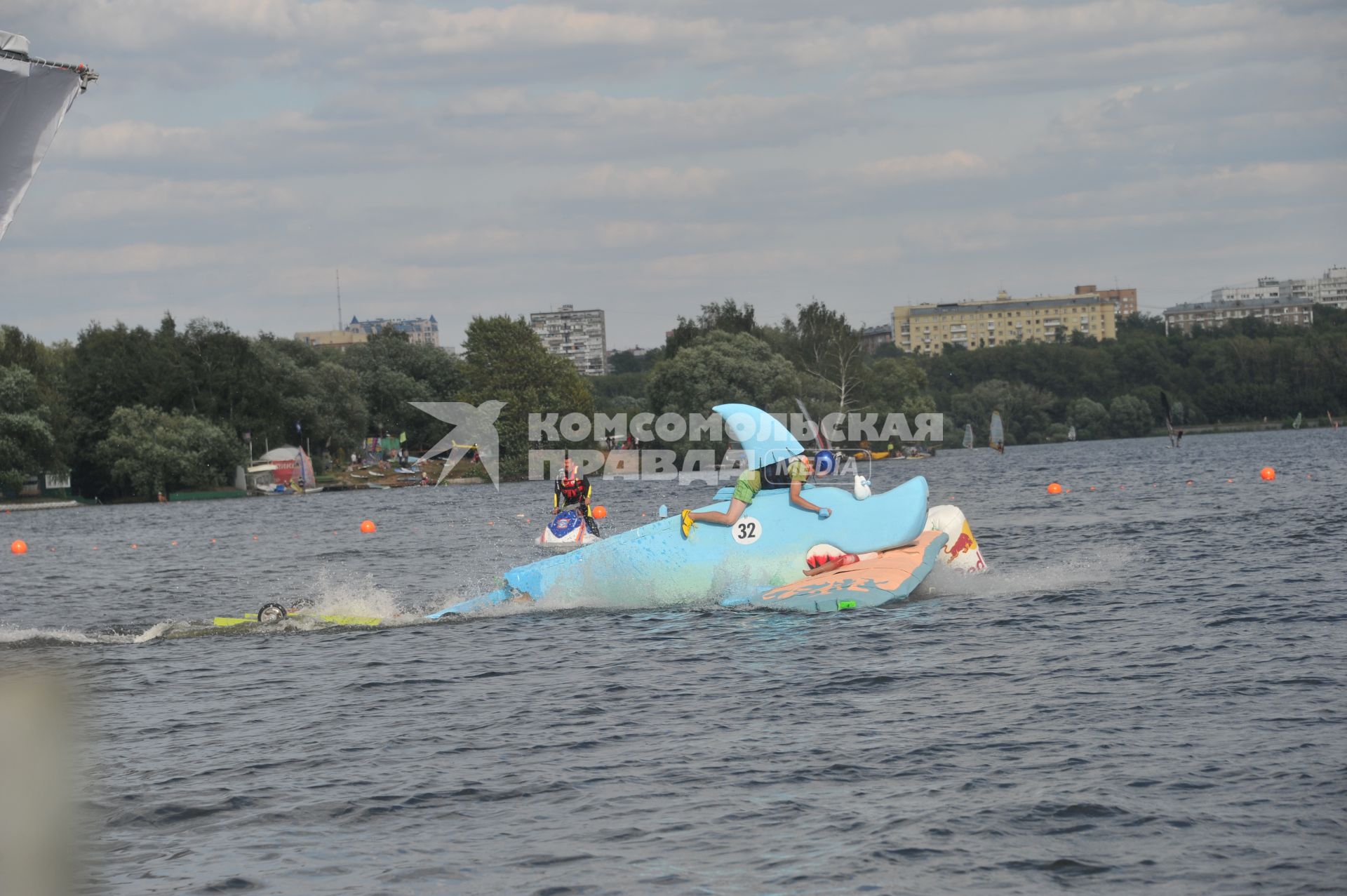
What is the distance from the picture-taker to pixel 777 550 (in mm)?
18375

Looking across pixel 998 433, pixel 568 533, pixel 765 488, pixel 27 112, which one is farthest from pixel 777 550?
pixel 998 433

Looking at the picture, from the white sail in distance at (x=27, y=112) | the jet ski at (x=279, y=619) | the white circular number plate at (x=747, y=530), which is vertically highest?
the white sail in distance at (x=27, y=112)

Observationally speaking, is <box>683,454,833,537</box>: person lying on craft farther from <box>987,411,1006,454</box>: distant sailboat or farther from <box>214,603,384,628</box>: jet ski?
<box>987,411,1006,454</box>: distant sailboat

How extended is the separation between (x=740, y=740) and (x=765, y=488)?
7297 millimetres

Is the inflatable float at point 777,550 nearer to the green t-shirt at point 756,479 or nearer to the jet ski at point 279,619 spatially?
the green t-shirt at point 756,479

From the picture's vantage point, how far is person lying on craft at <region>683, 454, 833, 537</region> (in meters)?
18.3

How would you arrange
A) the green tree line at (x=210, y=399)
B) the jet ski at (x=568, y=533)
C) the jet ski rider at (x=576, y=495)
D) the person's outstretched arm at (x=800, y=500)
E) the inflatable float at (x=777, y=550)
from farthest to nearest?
the green tree line at (x=210, y=399), the jet ski rider at (x=576, y=495), the jet ski at (x=568, y=533), the person's outstretched arm at (x=800, y=500), the inflatable float at (x=777, y=550)

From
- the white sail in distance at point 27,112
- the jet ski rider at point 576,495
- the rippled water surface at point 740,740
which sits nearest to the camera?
the white sail in distance at point 27,112

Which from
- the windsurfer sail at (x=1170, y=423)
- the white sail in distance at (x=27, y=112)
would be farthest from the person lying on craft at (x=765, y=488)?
the windsurfer sail at (x=1170, y=423)

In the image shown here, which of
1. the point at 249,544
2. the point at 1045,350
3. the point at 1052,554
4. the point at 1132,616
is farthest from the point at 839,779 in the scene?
the point at 1045,350

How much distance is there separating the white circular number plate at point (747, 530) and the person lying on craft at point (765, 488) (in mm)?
92

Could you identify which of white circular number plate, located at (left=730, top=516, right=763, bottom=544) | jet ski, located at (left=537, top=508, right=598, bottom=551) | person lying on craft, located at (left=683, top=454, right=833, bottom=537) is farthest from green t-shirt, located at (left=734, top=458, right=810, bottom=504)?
jet ski, located at (left=537, top=508, right=598, bottom=551)

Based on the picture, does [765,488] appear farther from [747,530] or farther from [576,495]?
[576,495]

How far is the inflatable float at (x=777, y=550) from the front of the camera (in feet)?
59.1
